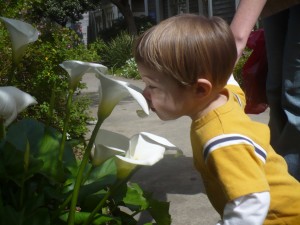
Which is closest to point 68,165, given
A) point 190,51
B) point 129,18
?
point 190,51

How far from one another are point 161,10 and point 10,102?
A: 1919 cm

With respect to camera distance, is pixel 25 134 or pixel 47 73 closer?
pixel 25 134

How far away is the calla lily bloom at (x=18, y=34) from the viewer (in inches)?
74.4

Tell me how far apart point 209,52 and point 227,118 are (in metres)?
0.21

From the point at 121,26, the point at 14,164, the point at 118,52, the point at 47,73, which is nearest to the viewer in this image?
the point at 14,164

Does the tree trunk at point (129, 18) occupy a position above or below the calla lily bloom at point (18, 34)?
below

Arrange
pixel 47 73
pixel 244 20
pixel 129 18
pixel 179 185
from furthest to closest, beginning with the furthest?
pixel 129 18, pixel 47 73, pixel 179 185, pixel 244 20

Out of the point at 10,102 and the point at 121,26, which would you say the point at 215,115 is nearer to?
the point at 10,102

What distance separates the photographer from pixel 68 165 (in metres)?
2.03

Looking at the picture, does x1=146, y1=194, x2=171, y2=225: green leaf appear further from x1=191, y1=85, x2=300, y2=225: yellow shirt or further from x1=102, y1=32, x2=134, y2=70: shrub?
x1=102, y1=32, x2=134, y2=70: shrub

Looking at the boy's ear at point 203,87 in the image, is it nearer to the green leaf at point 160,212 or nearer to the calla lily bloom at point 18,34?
the green leaf at point 160,212

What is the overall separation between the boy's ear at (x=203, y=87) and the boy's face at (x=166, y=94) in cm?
3

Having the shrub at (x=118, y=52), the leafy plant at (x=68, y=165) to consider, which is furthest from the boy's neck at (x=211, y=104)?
the shrub at (x=118, y=52)

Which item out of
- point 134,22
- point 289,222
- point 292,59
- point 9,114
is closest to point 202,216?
point 292,59
